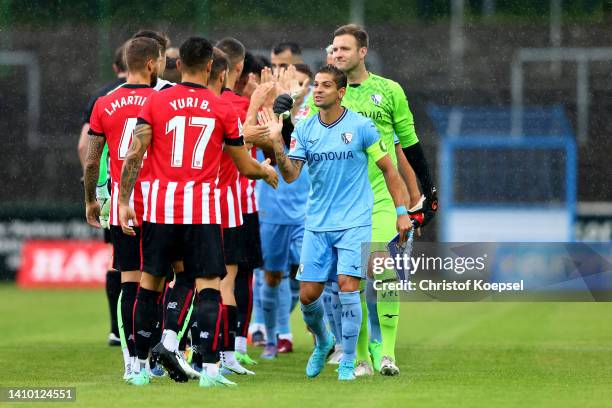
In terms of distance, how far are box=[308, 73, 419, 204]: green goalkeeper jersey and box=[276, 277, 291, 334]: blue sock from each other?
2080 mm

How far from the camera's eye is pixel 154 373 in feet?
26.2

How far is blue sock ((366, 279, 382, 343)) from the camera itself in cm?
853

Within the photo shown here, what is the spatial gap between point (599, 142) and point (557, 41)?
1.51 meters

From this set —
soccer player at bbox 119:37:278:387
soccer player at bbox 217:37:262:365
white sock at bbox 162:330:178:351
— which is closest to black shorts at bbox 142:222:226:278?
soccer player at bbox 119:37:278:387

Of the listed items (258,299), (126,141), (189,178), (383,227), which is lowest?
(258,299)

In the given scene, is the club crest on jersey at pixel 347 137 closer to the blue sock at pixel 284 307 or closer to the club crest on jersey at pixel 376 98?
the club crest on jersey at pixel 376 98

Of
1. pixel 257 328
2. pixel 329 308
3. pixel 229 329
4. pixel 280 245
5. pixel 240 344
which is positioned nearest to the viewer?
pixel 229 329

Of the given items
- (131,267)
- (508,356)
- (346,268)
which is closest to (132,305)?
(131,267)

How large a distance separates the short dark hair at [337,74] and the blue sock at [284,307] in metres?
2.66

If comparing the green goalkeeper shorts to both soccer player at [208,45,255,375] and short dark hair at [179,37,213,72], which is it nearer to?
soccer player at [208,45,255,375]

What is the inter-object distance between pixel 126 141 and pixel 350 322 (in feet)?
5.64

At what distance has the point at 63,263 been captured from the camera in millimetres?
18000

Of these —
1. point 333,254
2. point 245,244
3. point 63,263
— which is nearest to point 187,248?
point 333,254

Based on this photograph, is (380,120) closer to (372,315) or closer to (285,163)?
(285,163)
